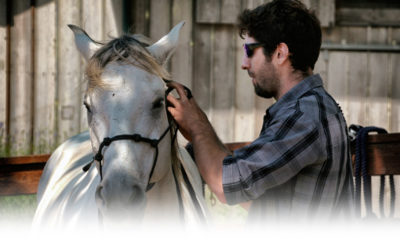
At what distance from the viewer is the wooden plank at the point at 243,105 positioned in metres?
5.01

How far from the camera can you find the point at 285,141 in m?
1.69


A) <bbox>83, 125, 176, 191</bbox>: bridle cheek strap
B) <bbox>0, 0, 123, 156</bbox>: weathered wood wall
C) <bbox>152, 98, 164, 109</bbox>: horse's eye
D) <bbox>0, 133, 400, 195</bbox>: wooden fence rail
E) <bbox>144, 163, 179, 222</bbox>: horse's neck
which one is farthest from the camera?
<bbox>0, 0, 123, 156</bbox>: weathered wood wall

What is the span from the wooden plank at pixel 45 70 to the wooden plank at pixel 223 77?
1.58 meters

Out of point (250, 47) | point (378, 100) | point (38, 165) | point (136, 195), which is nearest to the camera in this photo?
point (136, 195)

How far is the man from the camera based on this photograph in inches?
66.8

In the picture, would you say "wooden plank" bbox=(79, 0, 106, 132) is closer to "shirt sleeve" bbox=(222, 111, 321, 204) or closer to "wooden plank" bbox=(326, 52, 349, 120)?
"wooden plank" bbox=(326, 52, 349, 120)

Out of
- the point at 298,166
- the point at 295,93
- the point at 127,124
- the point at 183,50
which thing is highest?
the point at 183,50

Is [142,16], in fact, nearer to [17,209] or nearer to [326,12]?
[326,12]

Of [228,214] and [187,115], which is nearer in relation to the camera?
[187,115]

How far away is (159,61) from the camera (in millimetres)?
2164

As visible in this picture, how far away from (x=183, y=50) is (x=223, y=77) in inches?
18.8

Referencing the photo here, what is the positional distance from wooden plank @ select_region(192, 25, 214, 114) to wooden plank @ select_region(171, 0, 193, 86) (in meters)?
0.06

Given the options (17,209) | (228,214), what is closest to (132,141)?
(17,209)

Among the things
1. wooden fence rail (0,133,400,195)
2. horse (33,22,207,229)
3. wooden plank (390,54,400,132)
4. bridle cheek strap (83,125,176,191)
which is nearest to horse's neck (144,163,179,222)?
horse (33,22,207,229)
